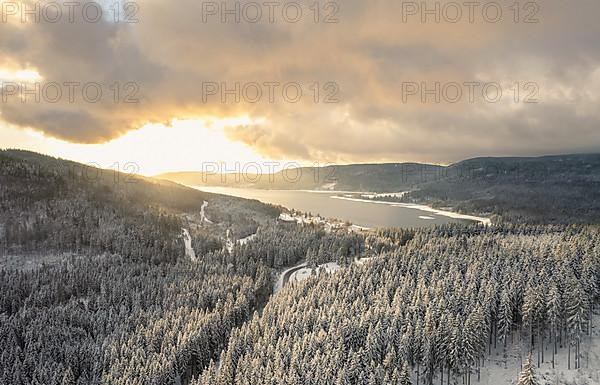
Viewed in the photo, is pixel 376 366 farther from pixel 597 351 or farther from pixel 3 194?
pixel 3 194

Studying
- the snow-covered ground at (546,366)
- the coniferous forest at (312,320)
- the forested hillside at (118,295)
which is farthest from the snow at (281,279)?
the snow-covered ground at (546,366)

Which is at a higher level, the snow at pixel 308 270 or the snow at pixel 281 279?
the snow at pixel 308 270

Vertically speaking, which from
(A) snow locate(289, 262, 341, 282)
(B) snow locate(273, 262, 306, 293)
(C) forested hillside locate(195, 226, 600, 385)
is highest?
(C) forested hillside locate(195, 226, 600, 385)

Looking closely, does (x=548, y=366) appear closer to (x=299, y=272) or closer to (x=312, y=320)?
(x=312, y=320)

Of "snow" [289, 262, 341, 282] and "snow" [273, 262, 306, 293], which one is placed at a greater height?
"snow" [289, 262, 341, 282]

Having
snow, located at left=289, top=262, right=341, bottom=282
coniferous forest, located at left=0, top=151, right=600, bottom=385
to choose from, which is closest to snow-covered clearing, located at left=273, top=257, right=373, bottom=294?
snow, located at left=289, top=262, right=341, bottom=282

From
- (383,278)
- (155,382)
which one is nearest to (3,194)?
(155,382)

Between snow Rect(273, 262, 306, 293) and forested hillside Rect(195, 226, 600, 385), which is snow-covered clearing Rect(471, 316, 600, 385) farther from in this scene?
snow Rect(273, 262, 306, 293)

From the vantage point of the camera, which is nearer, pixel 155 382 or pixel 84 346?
pixel 155 382

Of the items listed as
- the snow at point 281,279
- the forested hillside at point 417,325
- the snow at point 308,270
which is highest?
the forested hillside at point 417,325

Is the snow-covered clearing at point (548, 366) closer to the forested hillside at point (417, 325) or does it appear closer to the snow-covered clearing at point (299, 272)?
the forested hillside at point (417, 325)

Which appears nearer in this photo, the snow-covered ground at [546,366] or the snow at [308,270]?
the snow-covered ground at [546,366]
